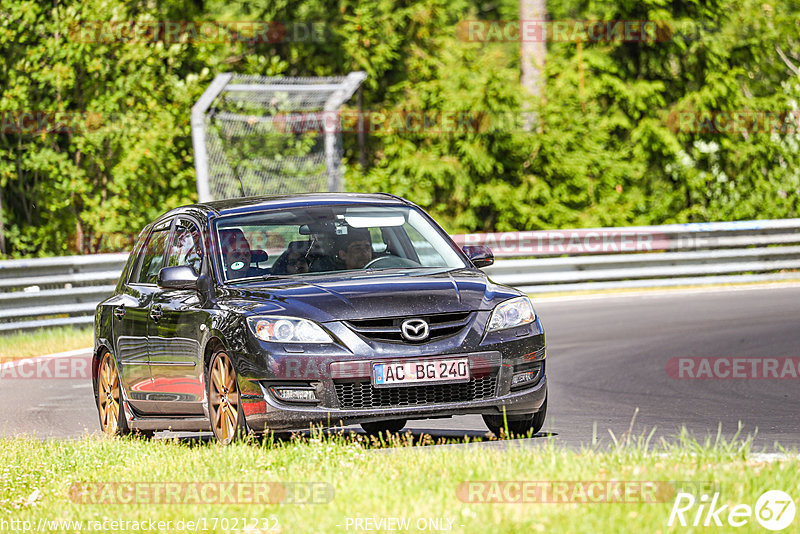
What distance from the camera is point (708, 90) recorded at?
28484mm

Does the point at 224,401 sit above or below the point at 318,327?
below

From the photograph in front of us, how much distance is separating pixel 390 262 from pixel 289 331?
1437mm

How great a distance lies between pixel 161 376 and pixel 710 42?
847 inches

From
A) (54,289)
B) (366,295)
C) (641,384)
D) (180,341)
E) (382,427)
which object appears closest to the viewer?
(366,295)

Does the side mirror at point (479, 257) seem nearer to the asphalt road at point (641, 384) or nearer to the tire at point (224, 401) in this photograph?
the asphalt road at point (641, 384)

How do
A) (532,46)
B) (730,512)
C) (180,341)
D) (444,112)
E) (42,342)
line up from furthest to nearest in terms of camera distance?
1. (532,46)
2. (444,112)
3. (42,342)
4. (180,341)
5. (730,512)

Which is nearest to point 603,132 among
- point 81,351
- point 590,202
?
point 590,202

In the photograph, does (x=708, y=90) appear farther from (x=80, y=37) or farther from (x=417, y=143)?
(x=80, y=37)

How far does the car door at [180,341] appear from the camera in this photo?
8.61 meters

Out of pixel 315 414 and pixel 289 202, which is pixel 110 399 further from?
pixel 315 414

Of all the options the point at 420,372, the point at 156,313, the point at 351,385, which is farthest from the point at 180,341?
the point at 420,372

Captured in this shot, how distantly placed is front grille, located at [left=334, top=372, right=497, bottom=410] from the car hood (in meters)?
0.39

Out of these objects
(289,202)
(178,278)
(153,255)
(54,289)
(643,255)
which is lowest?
(643,255)

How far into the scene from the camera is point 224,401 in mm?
8203
